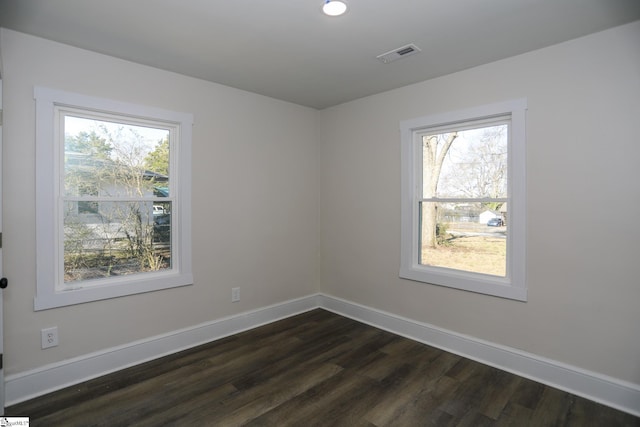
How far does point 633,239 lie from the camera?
219 cm

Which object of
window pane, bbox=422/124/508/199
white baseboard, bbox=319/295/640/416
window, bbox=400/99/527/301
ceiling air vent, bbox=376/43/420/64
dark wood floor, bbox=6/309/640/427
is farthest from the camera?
window pane, bbox=422/124/508/199

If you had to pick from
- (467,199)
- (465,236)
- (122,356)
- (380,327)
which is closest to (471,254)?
(465,236)

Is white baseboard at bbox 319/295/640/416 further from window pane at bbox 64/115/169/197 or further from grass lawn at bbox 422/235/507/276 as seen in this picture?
window pane at bbox 64/115/169/197

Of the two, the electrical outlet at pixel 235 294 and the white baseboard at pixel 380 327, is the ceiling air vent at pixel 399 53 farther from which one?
the electrical outlet at pixel 235 294

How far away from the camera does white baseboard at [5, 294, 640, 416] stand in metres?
2.26

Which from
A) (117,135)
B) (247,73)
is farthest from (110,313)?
(247,73)

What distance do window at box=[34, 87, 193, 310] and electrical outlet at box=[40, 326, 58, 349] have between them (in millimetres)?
183

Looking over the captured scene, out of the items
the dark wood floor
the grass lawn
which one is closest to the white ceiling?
the grass lawn

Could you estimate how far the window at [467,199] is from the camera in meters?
2.68

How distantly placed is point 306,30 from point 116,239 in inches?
89.3

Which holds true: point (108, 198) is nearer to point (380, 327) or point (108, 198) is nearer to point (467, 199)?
point (380, 327)

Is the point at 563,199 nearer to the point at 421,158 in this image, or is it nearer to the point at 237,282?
the point at 421,158

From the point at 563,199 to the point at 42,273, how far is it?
3843 mm

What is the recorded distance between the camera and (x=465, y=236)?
3.09 meters
